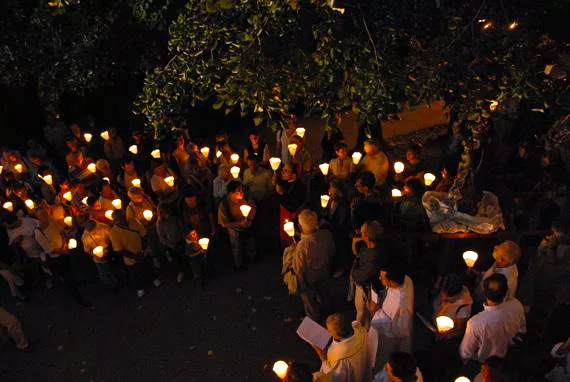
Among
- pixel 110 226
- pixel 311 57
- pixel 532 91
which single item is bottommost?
pixel 110 226

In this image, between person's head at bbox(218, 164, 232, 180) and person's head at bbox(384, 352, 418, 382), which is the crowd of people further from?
person's head at bbox(384, 352, 418, 382)

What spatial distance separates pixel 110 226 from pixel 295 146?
10.5 ft

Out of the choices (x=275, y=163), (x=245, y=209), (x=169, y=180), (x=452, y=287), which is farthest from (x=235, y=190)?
(x=452, y=287)

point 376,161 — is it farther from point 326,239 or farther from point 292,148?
point 326,239

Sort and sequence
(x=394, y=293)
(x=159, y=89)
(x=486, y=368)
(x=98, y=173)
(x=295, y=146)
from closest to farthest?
(x=486, y=368) → (x=394, y=293) → (x=159, y=89) → (x=295, y=146) → (x=98, y=173)

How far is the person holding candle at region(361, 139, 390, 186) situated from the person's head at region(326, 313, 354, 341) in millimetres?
3944

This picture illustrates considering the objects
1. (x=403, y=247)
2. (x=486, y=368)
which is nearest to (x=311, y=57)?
(x=403, y=247)

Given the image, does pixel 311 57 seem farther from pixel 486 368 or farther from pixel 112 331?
pixel 112 331

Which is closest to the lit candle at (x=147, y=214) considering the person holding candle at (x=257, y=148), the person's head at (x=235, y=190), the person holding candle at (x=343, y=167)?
the person's head at (x=235, y=190)

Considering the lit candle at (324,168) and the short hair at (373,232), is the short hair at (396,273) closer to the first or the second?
the short hair at (373,232)

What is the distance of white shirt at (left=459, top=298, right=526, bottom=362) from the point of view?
17.6 feet

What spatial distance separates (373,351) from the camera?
18.7ft

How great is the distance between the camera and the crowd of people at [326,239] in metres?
5.67

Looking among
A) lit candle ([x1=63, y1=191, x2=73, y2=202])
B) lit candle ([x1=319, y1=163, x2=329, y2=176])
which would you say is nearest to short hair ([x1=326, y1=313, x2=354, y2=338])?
lit candle ([x1=319, y1=163, x2=329, y2=176])
